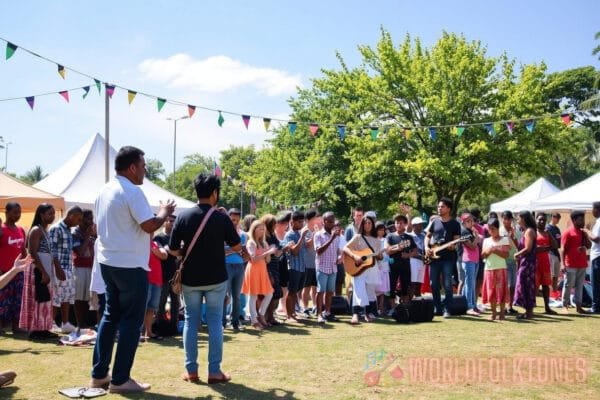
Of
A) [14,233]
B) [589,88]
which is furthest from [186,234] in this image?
[589,88]

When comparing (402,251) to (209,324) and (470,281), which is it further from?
(209,324)

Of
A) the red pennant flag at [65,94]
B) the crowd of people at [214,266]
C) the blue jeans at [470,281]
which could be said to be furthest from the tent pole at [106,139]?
the blue jeans at [470,281]

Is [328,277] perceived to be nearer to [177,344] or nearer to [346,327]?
[346,327]

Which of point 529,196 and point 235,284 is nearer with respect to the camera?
point 235,284

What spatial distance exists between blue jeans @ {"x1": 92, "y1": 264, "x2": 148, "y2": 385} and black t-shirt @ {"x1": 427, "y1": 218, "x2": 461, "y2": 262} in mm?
6265

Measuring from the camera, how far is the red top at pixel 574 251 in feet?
34.2

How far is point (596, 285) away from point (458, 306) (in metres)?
2.79

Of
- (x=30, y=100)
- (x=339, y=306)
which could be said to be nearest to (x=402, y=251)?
(x=339, y=306)

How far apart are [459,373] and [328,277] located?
3.88 m

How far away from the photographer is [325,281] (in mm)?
9164

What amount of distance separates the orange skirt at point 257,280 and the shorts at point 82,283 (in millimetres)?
2350

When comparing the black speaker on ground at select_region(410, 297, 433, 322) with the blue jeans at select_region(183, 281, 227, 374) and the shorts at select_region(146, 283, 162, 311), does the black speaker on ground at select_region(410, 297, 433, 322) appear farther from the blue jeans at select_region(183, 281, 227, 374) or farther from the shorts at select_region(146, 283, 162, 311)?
the blue jeans at select_region(183, 281, 227, 374)

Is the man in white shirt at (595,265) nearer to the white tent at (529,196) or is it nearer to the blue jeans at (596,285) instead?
the blue jeans at (596,285)

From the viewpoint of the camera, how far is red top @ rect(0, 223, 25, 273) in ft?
25.9
